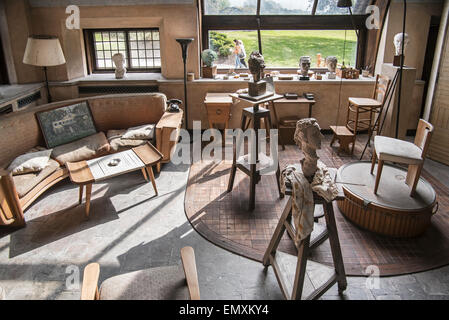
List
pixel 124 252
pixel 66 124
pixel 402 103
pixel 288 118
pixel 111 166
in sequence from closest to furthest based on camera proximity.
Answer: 1. pixel 124 252
2. pixel 111 166
3. pixel 66 124
4. pixel 402 103
5. pixel 288 118

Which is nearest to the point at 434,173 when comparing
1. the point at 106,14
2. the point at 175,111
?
the point at 175,111

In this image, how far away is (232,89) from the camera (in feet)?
22.7

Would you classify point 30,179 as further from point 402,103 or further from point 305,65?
point 402,103

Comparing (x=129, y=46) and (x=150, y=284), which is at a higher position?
(x=129, y=46)

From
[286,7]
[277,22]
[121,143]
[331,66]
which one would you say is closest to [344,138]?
[331,66]

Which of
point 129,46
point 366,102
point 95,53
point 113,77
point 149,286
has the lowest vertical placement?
point 149,286

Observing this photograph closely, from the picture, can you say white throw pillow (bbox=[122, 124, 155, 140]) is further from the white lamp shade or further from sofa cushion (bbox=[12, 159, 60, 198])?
the white lamp shade

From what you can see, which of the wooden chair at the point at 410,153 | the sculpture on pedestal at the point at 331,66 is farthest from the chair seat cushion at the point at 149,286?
the sculpture on pedestal at the point at 331,66

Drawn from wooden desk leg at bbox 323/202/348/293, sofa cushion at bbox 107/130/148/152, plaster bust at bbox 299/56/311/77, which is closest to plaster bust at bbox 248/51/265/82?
wooden desk leg at bbox 323/202/348/293

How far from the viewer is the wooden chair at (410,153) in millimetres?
4098

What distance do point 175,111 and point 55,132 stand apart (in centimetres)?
186

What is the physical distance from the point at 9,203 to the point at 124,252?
1.42 metres

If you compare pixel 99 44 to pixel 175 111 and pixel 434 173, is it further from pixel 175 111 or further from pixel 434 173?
pixel 434 173

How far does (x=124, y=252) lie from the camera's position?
3.73 metres
